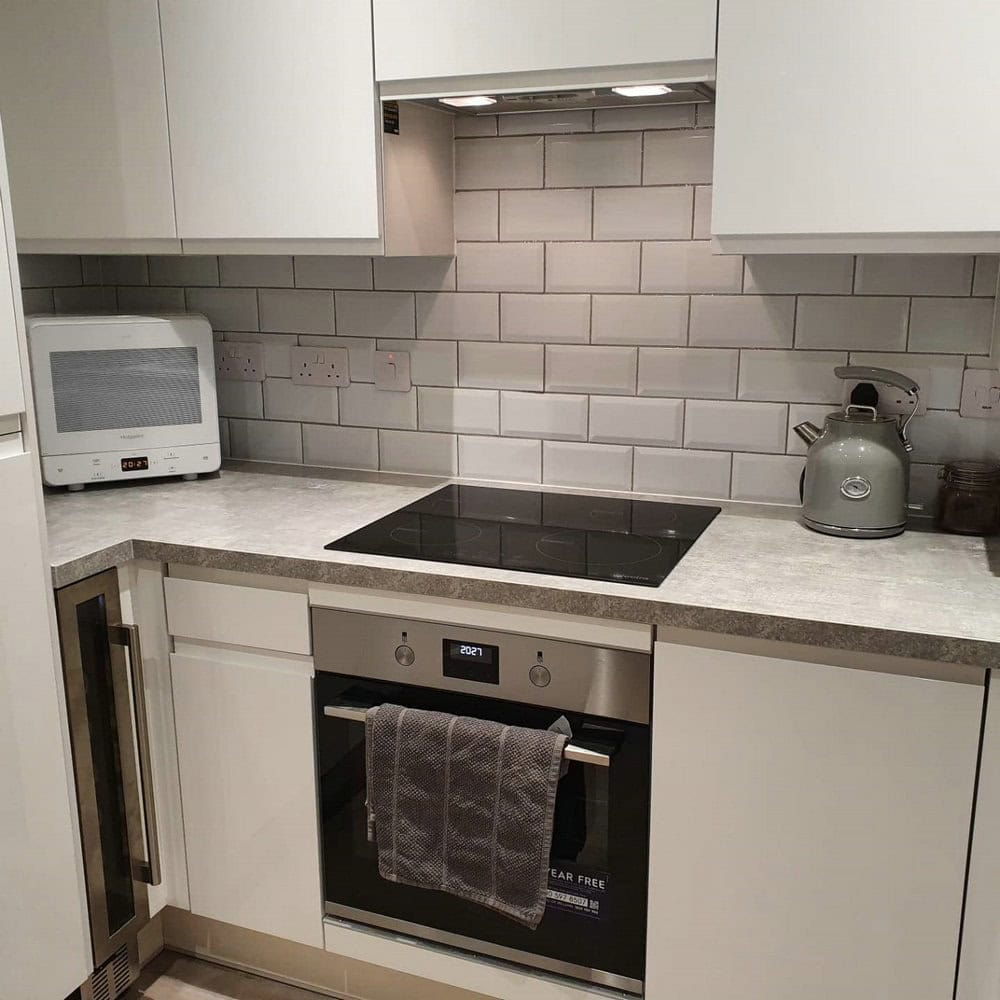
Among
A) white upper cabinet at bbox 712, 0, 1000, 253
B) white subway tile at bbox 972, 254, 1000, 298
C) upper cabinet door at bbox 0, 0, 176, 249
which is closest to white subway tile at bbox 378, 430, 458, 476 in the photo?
upper cabinet door at bbox 0, 0, 176, 249

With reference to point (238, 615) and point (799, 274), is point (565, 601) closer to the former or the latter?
point (238, 615)

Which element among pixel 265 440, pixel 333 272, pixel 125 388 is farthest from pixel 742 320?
pixel 125 388

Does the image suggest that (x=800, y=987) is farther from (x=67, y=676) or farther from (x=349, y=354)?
(x=349, y=354)

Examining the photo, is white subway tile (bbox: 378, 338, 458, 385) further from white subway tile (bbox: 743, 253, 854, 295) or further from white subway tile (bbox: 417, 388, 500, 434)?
white subway tile (bbox: 743, 253, 854, 295)

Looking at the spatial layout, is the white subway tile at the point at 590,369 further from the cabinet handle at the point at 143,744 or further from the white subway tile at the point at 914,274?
the cabinet handle at the point at 143,744

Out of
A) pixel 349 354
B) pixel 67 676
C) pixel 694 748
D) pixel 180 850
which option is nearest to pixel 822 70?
pixel 694 748

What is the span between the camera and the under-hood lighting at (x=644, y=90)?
1.65 meters

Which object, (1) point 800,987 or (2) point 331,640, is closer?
(1) point 800,987

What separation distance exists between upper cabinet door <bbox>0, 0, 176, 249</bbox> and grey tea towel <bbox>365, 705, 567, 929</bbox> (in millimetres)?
1107

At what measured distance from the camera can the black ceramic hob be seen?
168cm

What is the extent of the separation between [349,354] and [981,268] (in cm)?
131

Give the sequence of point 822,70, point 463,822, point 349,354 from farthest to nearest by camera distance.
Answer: point 349,354 < point 463,822 < point 822,70

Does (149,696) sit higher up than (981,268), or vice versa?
(981,268)

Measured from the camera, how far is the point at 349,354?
91.0 inches
